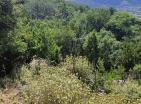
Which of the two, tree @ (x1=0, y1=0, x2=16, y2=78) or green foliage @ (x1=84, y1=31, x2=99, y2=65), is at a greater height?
tree @ (x1=0, y1=0, x2=16, y2=78)

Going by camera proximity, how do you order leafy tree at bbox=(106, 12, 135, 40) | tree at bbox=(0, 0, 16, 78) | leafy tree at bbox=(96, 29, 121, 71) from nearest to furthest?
1. tree at bbox=(0, 0, 16, 78)
2. leafy tree at bbox=(96, 29, 121, 71)
3. leafy tree at bbox=(106, 12, 135, 40)

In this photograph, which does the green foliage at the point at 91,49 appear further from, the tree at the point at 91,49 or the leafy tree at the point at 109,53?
the leafy tree at the point at 109,53

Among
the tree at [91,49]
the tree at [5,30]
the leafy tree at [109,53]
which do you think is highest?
the tree at [5,30]

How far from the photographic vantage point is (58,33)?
2749 inches

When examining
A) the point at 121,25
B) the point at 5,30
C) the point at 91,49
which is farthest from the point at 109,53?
the point at 5,30

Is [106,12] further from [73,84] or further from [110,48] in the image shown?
[73,84]

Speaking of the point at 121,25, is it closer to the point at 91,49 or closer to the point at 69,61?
the point at 91,49

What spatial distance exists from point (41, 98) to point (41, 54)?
32811 millimetres

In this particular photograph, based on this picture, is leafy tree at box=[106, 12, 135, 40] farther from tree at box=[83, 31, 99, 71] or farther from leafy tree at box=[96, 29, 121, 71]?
tree at box=[83, 31, 99, 71]

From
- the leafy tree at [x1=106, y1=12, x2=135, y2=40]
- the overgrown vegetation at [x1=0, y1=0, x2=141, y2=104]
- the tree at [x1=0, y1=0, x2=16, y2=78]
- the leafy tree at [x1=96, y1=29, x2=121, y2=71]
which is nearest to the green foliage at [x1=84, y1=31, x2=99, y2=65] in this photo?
the overgrown vegetation at [x1=0, y1=0, x2=141, y2=104]

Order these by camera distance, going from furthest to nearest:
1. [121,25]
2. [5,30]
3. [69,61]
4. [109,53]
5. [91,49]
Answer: [121,25]
[109,53]
[91,49]
[69,61]
[5,30]

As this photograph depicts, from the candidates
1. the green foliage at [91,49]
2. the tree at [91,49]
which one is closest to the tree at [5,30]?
the green foliage at [91,49]

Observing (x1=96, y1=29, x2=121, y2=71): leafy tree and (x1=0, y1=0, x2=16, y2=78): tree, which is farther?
(x1=96, y1=29, x2=121, y2=71): leafy tree

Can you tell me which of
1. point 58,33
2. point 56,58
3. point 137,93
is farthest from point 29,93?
point 58,33
